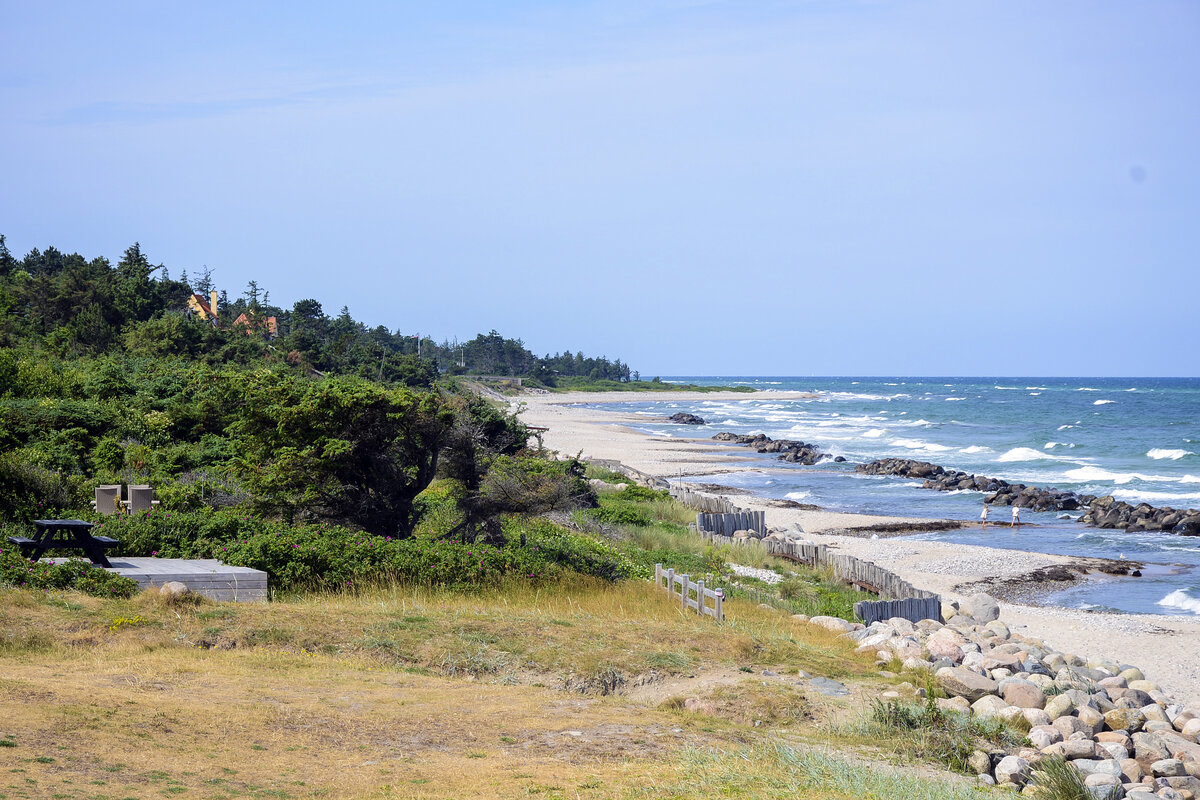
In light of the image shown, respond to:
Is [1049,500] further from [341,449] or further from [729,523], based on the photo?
[341,449]

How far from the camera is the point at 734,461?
58.7 m

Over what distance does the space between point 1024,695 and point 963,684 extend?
821mm

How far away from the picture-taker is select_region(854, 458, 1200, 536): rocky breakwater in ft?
111

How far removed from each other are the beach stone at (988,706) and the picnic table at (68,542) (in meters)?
10.9

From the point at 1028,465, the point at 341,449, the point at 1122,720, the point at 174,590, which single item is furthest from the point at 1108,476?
the point at 174,590

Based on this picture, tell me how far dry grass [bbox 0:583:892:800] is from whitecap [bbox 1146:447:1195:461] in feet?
170

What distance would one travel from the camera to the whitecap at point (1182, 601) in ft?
71.5

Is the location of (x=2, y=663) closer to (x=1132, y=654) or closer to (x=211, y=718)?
(x=211, y=718)

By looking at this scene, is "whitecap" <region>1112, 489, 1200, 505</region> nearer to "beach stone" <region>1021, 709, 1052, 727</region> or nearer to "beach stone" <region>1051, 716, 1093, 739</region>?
"beach stone" <region>1051, 716, 1093, 739</region>

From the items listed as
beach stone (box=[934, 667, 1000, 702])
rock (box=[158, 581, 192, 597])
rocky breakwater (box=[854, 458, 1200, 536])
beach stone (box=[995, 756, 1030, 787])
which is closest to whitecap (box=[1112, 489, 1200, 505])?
rocky breakwater (box=[854, 458, 1200, 536])

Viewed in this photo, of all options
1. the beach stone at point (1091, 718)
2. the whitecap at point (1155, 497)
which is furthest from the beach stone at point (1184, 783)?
the whitecap at point (1155, 497)

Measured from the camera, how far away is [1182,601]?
73.5 ft

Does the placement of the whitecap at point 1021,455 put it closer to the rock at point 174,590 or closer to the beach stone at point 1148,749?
the beach stone at point 1148,749

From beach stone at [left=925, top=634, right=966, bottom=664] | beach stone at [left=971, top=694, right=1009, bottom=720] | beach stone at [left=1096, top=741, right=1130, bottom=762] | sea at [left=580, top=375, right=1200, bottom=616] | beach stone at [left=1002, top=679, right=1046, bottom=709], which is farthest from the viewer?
sea at [left=580, top=375, right=1200, bottom=616]
